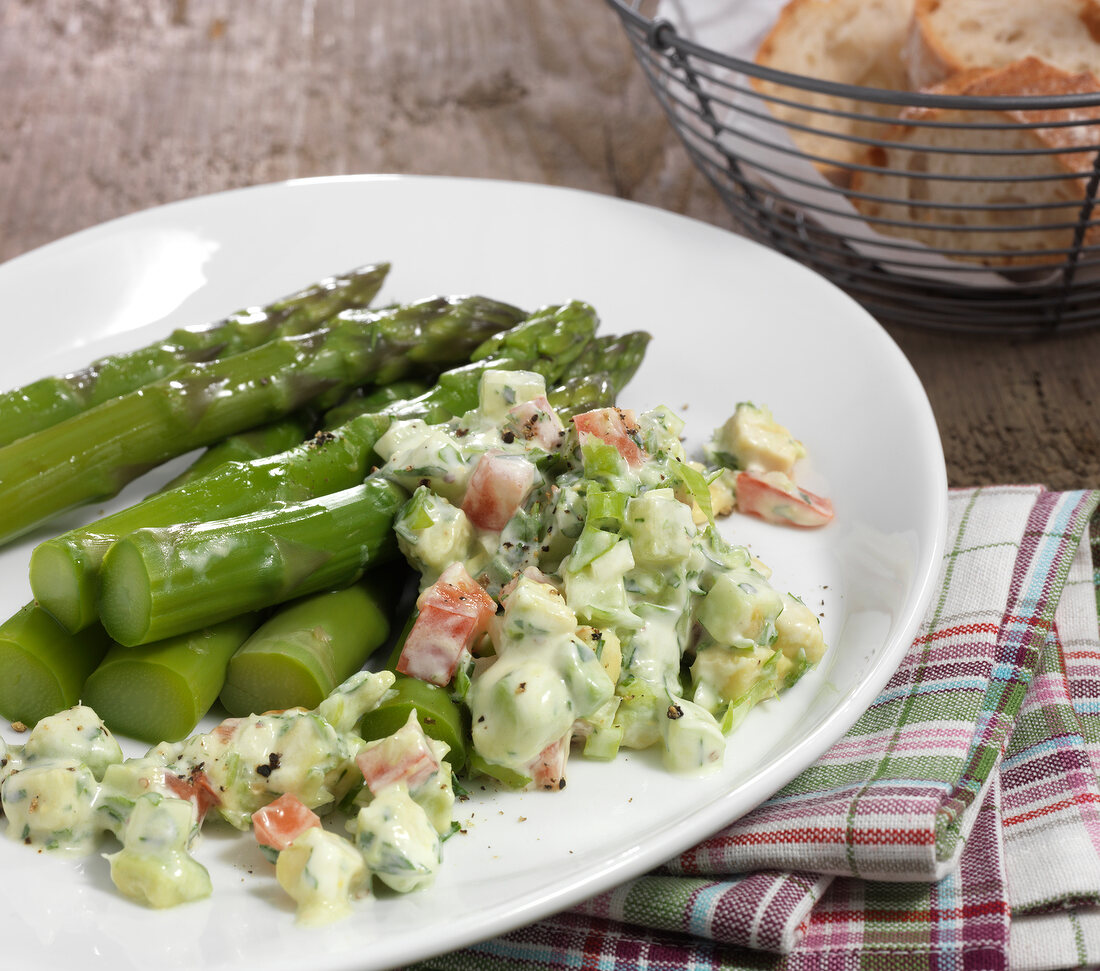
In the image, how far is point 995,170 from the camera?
4539 millimetres

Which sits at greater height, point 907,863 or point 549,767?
point 549,767

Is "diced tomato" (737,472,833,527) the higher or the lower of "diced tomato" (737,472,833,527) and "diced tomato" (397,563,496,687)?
the lower

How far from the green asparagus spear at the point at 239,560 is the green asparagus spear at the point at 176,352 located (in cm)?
107

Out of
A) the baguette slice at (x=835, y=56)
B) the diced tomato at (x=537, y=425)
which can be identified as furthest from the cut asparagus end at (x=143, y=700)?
the baguette slice at (x=835, y=56)

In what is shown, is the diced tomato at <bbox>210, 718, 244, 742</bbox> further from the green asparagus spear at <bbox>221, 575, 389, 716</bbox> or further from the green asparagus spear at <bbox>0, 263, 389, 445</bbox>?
the green asparagus spear at <bbox>0, 263, 389, 445</bbox>

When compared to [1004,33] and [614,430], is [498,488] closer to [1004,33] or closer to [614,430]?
[614,430]

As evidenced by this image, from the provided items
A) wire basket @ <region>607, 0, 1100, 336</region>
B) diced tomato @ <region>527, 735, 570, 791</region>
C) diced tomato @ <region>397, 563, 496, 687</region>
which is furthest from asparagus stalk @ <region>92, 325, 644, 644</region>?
wire basket @ <region>607, 0, 1100, 336</region>

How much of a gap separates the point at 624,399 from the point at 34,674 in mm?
2148

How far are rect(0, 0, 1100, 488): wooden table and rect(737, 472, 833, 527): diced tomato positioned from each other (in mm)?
1183

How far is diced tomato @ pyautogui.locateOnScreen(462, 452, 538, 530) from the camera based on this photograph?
3006 millimetres

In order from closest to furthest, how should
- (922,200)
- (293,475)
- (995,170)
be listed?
(293,475) < (995,170) < (922,200)

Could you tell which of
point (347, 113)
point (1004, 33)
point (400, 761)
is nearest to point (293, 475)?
point (400, 761)

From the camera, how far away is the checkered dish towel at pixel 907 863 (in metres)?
2.48

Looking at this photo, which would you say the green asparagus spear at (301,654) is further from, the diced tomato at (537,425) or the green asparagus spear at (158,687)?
the diced tomato at (537,425)
